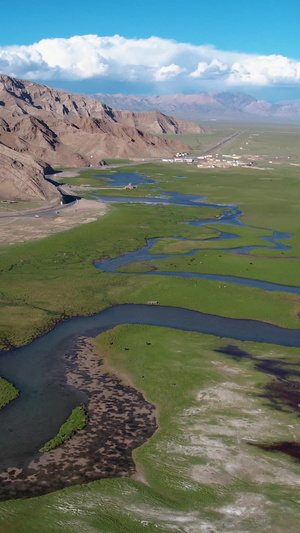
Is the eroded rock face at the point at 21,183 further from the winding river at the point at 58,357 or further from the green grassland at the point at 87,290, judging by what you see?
the winding river at the point at 58,357

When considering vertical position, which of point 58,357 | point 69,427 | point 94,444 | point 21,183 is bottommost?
point 94,444

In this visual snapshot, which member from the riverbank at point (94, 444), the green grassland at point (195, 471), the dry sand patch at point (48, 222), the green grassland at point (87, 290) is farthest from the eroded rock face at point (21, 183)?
the green grassland at point (195, 471)

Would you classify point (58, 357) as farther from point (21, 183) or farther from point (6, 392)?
point (21, 183)

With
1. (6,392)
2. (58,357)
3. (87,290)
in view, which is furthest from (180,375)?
(87,290)

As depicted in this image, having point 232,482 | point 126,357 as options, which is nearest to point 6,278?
point 126,357

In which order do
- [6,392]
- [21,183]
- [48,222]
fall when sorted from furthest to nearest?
1. [21,183]
2. [48,222]
3. [6,392]

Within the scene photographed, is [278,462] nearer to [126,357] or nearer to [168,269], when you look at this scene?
[126,357]

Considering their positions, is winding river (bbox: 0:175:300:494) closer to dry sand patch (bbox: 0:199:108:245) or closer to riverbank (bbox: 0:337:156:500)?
riverbank (bbox: 0:337:156:500)
